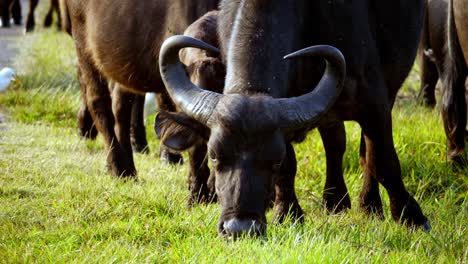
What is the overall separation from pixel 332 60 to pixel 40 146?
13.0ft

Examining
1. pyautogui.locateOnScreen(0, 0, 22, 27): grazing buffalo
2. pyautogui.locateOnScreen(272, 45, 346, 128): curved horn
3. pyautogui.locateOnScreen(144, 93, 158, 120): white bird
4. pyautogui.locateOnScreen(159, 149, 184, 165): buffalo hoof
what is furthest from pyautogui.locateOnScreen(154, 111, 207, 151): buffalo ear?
pyautogui.locateOnScreen(0, 0, 22, 27): grazing buffalo

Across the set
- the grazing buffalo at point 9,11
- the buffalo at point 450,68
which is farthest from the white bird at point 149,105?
the grazing buffalo at point 9,11

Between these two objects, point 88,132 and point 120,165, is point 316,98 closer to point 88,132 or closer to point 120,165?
point 120,165

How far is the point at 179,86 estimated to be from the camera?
16.4 feet

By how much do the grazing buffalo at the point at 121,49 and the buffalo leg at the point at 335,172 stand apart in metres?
1.23

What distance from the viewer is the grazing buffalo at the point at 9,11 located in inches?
768

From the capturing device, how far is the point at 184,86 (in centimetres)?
500

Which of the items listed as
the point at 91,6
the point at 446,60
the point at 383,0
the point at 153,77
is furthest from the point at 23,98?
the point at 383,0

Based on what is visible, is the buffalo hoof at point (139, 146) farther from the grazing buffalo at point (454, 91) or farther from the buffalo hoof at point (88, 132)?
the grazing buffalo at point (454, 91)

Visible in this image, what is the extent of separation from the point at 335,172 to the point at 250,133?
2.03 meters

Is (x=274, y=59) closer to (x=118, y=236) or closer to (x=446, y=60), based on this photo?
(x=118, y=236)

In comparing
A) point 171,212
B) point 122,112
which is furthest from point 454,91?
point 171,212

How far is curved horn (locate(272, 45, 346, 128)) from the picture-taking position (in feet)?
15.7

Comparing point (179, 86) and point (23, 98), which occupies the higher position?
point (179, 86)
